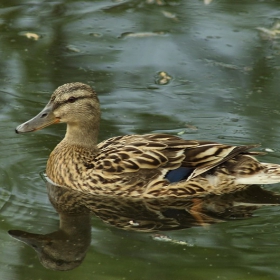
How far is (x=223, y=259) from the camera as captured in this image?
333 inches

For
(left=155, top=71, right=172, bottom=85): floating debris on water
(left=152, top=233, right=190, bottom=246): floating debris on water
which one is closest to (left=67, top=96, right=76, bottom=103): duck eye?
(left=152, top=233, right=190, bottom=246): floating debris on water

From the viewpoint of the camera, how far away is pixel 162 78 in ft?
43.3

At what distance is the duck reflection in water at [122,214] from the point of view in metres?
8.77

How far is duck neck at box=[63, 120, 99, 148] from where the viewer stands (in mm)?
10680

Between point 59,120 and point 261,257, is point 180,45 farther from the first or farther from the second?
point 261,257

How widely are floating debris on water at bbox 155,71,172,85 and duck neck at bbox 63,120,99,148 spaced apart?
2.56m

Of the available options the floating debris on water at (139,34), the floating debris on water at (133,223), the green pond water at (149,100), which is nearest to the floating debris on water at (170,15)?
the green pond water at (149,100)

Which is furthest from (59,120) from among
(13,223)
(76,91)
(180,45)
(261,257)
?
(180,45)

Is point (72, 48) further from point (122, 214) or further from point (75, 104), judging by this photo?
point (122, 214)

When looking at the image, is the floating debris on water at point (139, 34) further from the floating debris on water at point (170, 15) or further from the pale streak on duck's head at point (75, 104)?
the pale streak on duck's head at point (75, 104)

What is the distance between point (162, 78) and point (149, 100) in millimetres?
867

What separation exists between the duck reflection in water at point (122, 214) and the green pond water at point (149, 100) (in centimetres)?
4

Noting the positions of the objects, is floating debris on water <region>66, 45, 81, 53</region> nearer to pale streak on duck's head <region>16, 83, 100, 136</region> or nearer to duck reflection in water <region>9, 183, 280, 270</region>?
pale streak on duck's head <region>16, 83, 100, 136</region>

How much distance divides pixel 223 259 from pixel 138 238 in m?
0.92
